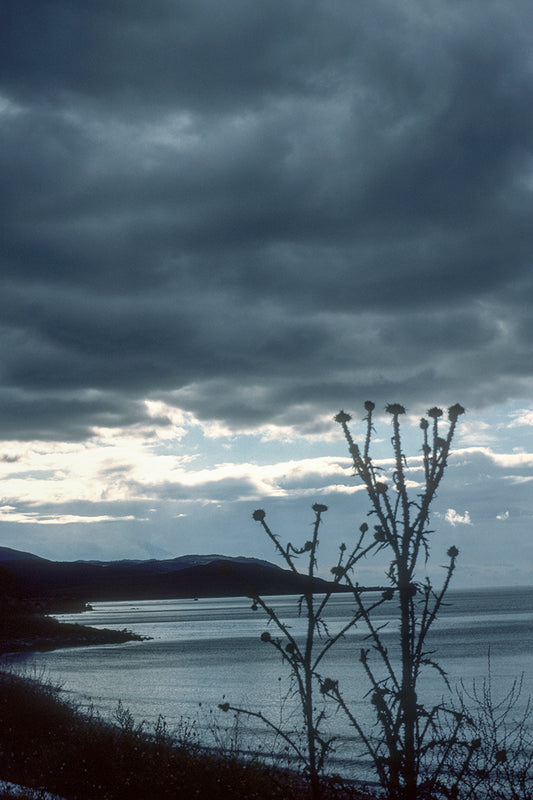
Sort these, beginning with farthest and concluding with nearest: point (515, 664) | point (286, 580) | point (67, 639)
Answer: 1. point (67, 639)
2. point (515, 664)
3. point (286, 580)

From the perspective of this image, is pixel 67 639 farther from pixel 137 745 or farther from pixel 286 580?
pixel 286 580

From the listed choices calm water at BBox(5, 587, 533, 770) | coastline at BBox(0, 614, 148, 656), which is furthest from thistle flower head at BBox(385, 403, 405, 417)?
coastline at BBox(0, 614, 148, 656)

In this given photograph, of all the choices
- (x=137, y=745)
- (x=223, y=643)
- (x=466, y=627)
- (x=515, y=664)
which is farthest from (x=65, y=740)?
(x=466, y=627)

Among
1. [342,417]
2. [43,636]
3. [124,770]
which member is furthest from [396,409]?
[43,636]

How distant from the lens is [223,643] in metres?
88.6

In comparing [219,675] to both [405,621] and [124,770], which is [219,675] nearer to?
[124,770]

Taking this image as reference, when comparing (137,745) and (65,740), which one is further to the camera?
(65,740)

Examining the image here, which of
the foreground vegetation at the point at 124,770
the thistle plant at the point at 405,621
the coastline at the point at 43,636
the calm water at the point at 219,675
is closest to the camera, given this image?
the thistle plant at the point at 405,621

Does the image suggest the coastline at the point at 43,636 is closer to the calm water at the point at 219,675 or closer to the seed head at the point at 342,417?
the calm water at the point at 219,675

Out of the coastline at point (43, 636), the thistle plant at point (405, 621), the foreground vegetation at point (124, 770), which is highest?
the thistle plant at point (405, 621)

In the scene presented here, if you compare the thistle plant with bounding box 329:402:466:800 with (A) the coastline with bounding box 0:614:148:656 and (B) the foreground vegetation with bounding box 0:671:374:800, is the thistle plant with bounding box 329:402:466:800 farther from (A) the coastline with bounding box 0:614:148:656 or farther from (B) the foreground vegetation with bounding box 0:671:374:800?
(A) the coastline with bounding box 0:614:148:656

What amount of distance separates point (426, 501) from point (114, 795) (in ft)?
30.1

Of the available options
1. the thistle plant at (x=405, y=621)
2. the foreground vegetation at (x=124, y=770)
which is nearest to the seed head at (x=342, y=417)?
the thistle plant at (x=405, y=621)

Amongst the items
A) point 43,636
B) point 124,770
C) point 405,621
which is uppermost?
point 405,621
